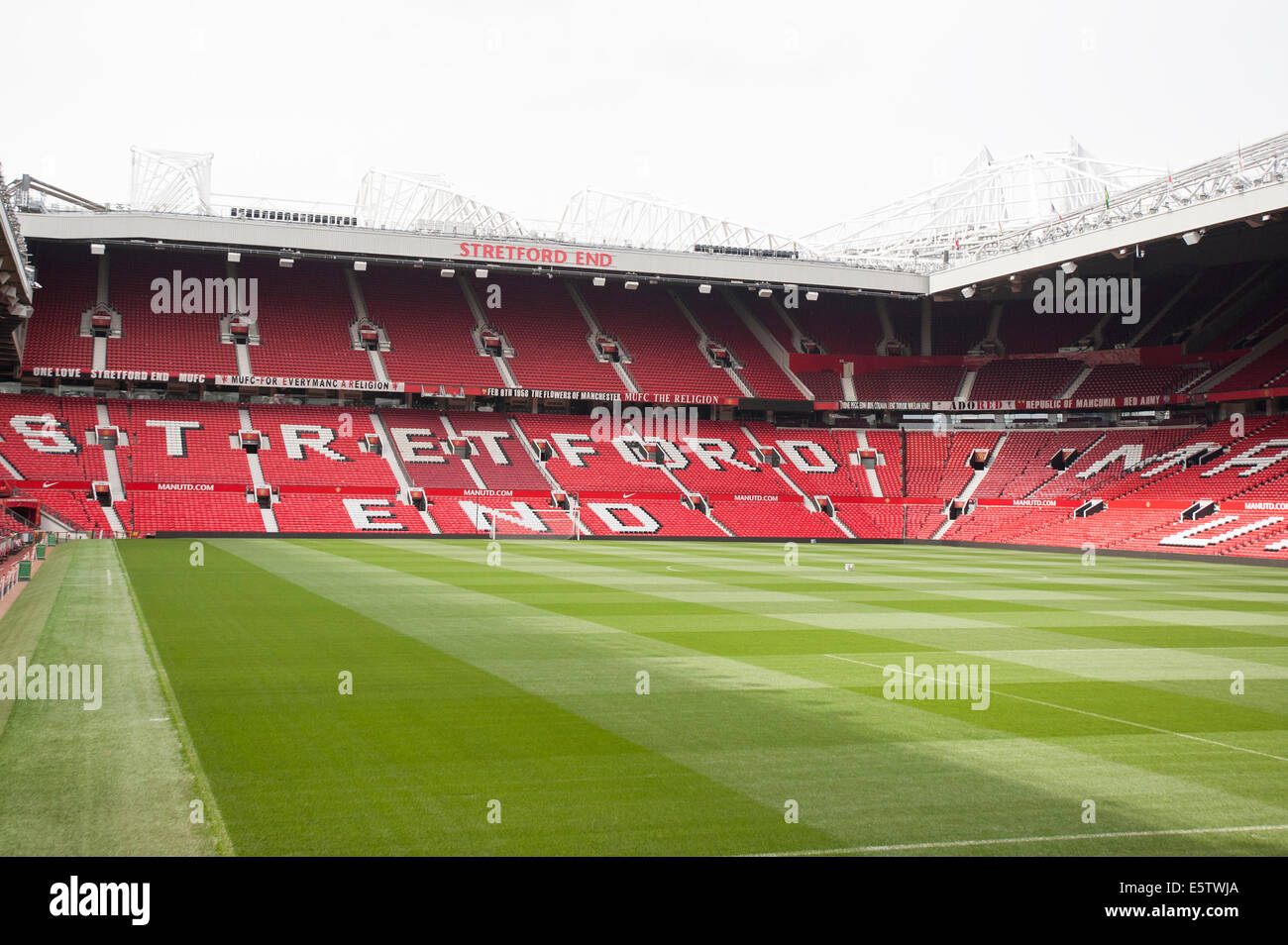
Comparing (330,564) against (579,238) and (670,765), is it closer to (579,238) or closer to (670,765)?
(670,765)

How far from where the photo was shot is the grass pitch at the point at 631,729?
23.0ft

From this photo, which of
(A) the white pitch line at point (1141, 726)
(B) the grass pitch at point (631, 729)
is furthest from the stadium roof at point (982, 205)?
(A) the white pitch line at point (1141, 726)

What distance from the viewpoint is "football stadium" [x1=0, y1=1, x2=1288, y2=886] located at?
800 centimetres

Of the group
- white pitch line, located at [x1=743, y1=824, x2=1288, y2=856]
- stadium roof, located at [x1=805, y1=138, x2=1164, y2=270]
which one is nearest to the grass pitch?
white pitch line, located at [x1=743, y1=824, x2=1288, y2=856]

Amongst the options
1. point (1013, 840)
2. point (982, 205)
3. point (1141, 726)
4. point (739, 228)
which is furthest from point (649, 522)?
point (1013, 840)

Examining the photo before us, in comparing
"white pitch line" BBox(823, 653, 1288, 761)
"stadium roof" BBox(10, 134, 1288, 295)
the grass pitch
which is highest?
"stadium roof" BBox(10, 134, 1288, 295)

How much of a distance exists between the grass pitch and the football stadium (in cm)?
7

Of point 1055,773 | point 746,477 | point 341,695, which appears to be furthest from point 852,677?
point 746,477

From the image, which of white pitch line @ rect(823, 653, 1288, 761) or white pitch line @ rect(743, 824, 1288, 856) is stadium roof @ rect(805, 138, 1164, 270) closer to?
white pitch line @ rect(823, 653, 1288, 761)

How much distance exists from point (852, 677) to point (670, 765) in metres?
4.90

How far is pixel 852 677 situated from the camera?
12984mm

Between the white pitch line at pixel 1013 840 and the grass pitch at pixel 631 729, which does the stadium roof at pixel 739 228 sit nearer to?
the grass pitch at pixel 631 729

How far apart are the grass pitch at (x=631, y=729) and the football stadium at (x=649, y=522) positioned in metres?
0.07

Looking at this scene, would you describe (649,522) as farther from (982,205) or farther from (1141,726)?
(1141,726)
